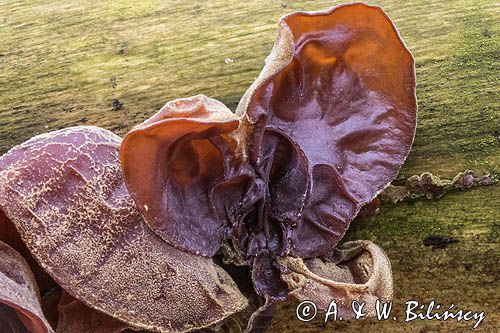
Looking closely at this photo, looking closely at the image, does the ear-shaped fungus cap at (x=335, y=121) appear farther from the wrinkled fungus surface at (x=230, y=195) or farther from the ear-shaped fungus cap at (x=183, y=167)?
the ear-shaped fungus cap at (x=183, y=167)

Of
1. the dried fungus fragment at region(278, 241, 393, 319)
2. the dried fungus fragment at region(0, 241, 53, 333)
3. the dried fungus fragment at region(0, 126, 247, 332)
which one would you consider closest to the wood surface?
the dried fungus fragment at region(278, 241, 393, 319)

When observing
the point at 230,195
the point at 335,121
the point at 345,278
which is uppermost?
the point at 335,121

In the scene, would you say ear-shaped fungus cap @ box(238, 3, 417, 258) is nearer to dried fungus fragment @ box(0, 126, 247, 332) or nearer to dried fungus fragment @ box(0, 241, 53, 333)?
dried fungus fragment @ box(0, 126, 247, 332)

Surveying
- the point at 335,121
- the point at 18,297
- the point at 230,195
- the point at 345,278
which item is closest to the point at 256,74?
the point at 335,121

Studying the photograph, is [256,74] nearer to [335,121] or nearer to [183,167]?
[335,121]

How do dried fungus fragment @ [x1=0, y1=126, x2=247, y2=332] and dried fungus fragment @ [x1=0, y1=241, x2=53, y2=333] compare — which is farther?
dried fungus fragment @ [x1=0, y1=126, x2=247, y2=332]

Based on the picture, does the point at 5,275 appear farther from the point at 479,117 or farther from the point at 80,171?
the point at 479,117

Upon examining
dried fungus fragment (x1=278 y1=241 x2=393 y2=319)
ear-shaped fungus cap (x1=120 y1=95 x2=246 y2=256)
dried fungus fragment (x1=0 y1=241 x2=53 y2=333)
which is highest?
ear-shaped fungus cap (x1=120 y1=95 x2=246 y2=256)
